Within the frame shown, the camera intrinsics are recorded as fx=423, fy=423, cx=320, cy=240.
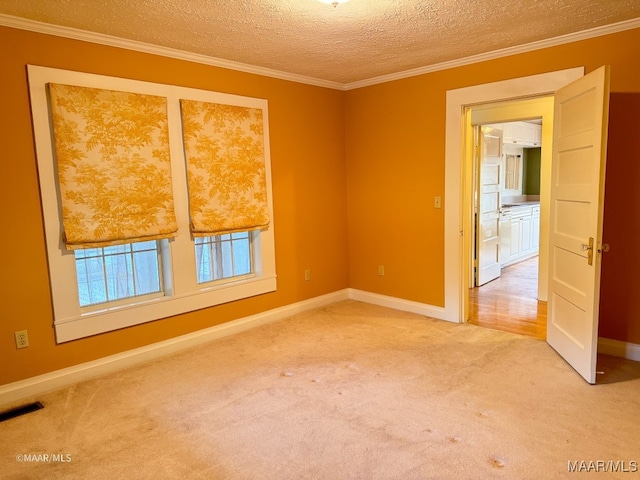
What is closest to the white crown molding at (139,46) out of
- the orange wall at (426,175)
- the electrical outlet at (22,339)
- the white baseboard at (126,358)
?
the orange wall at (426,175)

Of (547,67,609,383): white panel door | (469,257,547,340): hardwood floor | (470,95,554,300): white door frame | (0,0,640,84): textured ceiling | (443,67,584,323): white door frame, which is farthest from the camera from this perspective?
(470,95,554,300): white door frame

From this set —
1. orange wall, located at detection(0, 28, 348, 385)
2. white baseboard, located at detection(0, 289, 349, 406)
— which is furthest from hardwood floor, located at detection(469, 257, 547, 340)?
white baseboard, located at detection(0, 289, 349, 406)

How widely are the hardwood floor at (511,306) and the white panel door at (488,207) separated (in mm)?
232

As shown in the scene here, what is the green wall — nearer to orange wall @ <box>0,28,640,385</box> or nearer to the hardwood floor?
the hardwood floor

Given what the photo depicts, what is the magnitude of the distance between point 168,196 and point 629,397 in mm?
3473

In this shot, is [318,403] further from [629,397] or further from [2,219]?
[2,219]

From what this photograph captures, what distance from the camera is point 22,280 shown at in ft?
9.11

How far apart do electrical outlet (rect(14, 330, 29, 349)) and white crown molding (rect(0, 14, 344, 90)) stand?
6.38 feet

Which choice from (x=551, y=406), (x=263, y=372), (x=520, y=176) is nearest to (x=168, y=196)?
(x=263, y=372)

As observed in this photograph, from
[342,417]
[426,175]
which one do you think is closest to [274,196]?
[426,175]

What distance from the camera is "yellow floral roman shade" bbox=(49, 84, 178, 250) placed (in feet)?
9.41

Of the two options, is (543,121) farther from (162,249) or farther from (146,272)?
(146,272)

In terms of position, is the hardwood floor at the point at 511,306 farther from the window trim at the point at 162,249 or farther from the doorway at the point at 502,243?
the window trim at the point at 162,249

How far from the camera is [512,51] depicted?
347 centimetres
